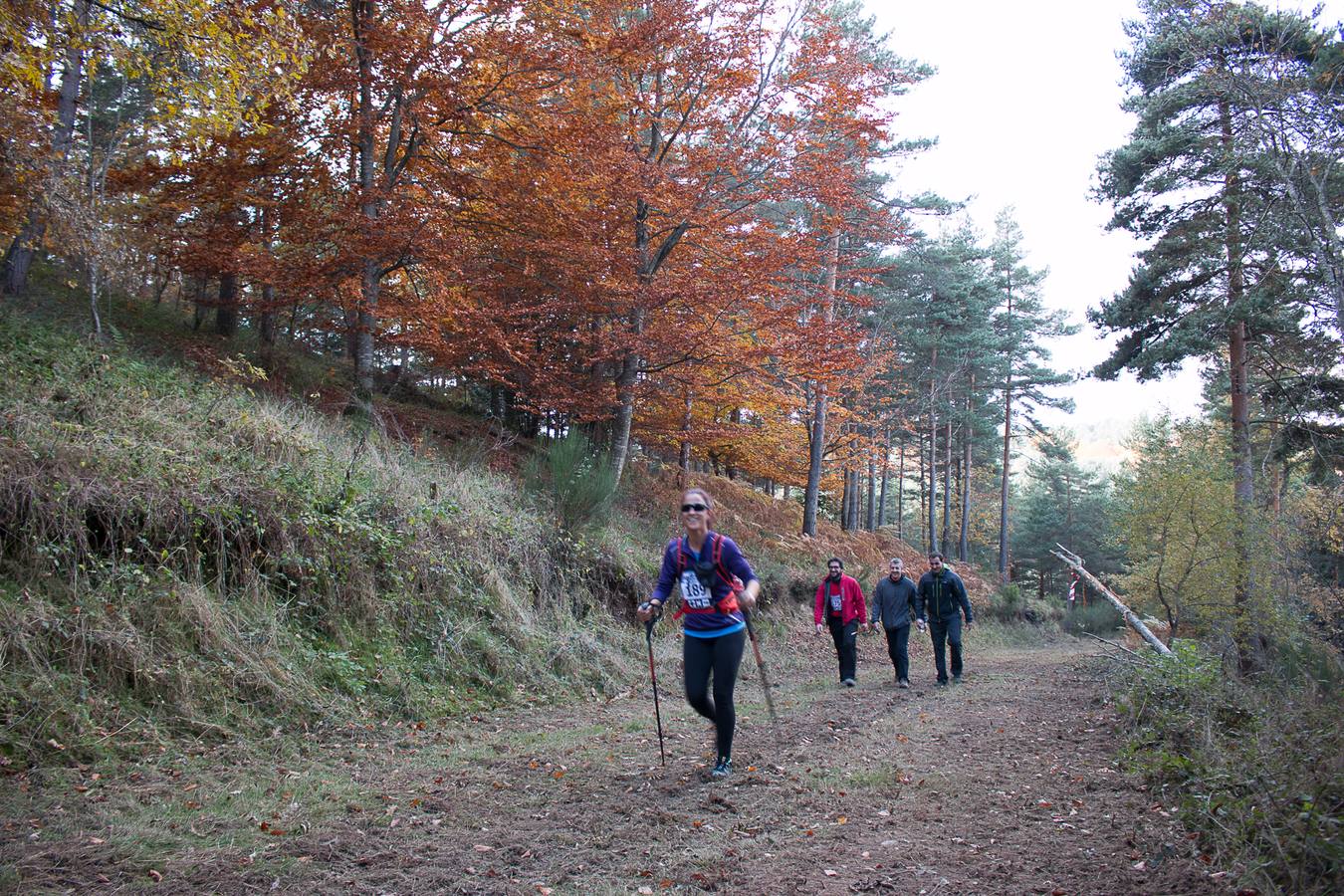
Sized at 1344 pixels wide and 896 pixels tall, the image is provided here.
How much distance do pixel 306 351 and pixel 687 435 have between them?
8.47 meters

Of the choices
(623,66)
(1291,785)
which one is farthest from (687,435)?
(1291,785)

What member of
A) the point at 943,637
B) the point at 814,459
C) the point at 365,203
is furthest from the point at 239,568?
the point at 814,459

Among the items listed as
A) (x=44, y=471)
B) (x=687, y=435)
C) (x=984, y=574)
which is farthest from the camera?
(x=984, y=574)

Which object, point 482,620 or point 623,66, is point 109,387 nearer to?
point 482,620

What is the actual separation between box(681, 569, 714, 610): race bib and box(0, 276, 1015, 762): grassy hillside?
3099 millimetres

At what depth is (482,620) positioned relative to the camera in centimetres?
848

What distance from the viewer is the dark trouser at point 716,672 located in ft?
17.2

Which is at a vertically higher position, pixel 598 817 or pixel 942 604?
pixel 942 604

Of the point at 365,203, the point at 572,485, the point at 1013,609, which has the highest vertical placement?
the point at 365,203

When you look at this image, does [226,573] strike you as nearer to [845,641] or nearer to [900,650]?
[845,641]

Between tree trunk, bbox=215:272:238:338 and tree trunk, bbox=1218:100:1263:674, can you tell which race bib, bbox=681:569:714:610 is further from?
tree trunk, bbox=215:272:238:338

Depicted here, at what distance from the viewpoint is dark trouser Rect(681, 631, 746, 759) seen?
5238mm

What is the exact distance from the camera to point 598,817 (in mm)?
4508

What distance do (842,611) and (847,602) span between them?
5.6 inches
